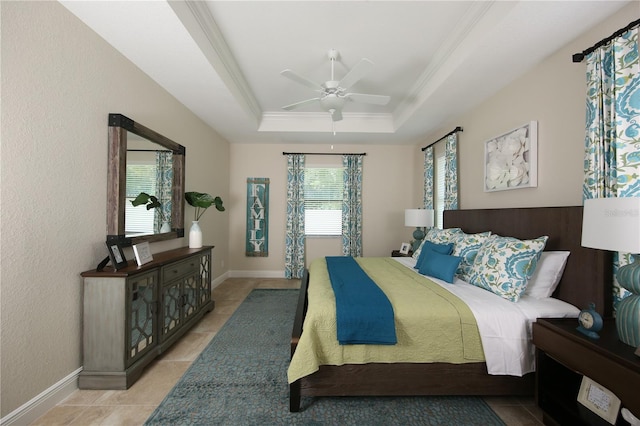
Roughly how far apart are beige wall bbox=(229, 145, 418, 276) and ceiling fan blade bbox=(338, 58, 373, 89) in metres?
2.66

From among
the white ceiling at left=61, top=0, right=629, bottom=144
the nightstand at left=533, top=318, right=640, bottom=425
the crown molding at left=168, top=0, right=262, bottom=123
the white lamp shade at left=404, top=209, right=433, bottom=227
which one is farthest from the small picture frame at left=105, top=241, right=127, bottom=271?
the white lamp shade at left=404, top=209, right=433, bottom=227

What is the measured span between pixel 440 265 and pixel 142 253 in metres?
2.67

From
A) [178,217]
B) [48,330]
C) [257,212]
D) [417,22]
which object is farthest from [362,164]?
[48,330]

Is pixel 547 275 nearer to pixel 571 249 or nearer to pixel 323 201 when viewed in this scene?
pixel 571 249

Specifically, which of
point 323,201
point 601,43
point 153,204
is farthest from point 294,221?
point 601,43

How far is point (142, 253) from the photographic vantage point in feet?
7.27

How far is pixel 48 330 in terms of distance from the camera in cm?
167

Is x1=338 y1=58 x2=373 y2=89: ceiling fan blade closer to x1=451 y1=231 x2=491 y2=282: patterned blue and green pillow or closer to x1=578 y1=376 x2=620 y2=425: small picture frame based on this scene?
x1=451 y1=231 x2=491 y2=282: patterned blue and green pillow

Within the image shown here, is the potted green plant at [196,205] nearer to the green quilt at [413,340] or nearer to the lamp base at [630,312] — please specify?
the green quilt at [413,340]

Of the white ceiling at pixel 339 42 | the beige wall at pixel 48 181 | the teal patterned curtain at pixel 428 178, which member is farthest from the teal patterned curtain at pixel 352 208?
the beige wall at pixel 48 181

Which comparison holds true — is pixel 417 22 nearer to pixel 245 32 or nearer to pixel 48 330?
pixel 245 32

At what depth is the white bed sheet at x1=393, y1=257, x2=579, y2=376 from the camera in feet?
5.42

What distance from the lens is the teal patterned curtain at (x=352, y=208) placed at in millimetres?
4996

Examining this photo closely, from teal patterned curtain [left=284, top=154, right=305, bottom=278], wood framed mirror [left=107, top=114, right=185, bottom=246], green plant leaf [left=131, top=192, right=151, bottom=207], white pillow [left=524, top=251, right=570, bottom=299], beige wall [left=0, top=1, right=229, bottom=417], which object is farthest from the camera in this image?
teal patterned curtain [left=284, top=154, right=305, bottom=278]
